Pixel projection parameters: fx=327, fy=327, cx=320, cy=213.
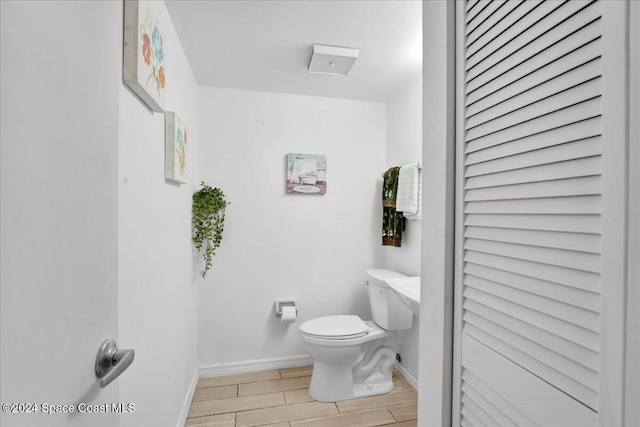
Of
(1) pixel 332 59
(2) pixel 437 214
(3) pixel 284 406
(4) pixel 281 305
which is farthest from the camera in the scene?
(4) pixel 281 305

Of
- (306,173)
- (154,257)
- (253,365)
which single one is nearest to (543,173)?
(154,257)

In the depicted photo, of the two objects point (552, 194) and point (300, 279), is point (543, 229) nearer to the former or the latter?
point (552, 194)

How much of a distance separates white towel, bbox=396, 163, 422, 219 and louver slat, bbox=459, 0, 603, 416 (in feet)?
4.38

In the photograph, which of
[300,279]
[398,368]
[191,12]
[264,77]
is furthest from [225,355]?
[191,12]

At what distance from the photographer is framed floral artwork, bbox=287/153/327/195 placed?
2729 mm

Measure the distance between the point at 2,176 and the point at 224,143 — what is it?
91.9 inches

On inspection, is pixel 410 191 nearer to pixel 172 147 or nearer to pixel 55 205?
pixel 172 147

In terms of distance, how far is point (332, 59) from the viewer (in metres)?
2.04

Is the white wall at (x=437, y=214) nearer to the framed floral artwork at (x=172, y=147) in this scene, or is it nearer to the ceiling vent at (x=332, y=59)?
the ceiling vent at (x=332, y=59)

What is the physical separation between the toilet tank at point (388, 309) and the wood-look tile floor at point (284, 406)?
0.48 m

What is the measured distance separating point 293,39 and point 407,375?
8.09ft

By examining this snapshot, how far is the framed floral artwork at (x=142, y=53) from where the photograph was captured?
41.7 inches

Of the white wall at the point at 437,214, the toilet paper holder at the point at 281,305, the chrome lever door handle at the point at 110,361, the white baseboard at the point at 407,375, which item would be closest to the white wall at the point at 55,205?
the chrome lever door handle at the point at 110,361

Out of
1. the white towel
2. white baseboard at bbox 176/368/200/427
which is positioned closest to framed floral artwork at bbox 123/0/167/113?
the white towel
